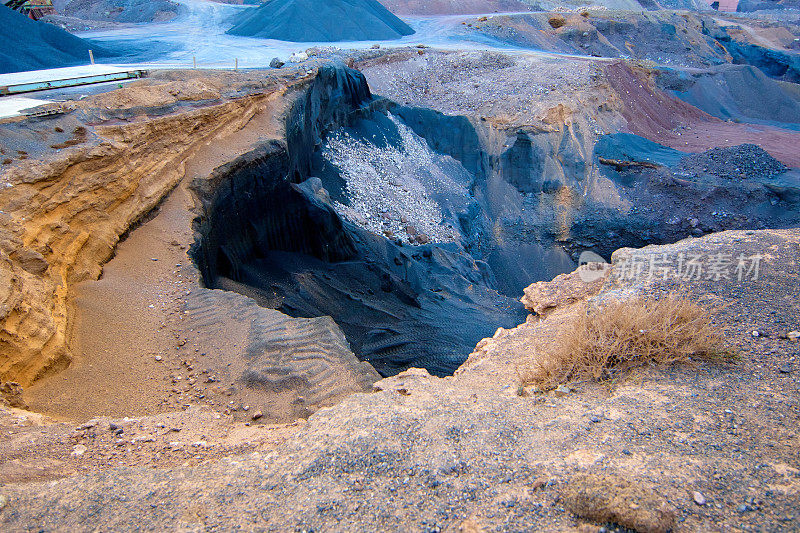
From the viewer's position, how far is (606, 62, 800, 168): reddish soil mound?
56.2 feet

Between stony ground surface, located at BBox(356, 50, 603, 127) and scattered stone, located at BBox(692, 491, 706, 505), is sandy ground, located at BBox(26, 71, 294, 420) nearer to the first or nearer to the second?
scattered stone, located at BBox(692, 491, 706, 505)

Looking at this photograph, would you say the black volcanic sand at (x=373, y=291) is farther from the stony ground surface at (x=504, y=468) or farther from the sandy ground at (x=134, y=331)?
the stony ground surface at (x=504, y=468)

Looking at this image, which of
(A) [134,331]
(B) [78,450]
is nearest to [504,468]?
(B) [78,450]

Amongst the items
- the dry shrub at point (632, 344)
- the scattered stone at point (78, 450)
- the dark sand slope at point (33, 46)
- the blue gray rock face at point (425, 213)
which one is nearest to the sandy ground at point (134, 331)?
the blue gray rock face at point (425, 213)

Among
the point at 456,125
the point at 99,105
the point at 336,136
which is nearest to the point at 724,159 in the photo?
the point at 456,125

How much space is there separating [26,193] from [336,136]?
25.9 ft

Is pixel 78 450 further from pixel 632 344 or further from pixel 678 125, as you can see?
pixel 678 125

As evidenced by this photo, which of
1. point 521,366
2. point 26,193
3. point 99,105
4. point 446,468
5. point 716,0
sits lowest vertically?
point 521,366

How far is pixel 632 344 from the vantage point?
12.0 feet

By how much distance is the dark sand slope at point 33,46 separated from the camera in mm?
11359

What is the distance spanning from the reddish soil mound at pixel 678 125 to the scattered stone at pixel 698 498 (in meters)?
17.2

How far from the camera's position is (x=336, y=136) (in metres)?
11.9

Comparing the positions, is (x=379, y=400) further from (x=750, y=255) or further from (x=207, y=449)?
(x=750, y=255)

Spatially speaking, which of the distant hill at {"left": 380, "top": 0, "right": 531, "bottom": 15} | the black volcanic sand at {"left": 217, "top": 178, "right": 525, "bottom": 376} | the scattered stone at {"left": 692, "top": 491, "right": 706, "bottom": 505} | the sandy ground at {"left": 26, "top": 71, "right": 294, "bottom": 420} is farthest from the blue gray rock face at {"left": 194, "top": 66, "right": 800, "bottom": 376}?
the distant hill at {"left": 380, "top": 0, "right": 531, "bottom": 15}
